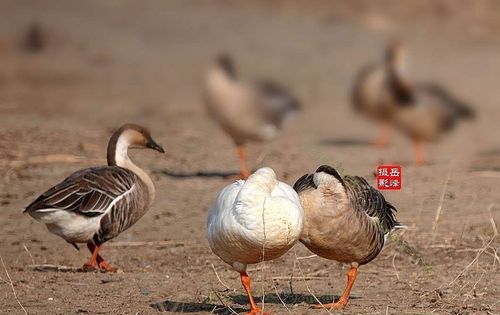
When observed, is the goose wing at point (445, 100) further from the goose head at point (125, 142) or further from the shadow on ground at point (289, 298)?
the shadow on ground at point (289, 298)

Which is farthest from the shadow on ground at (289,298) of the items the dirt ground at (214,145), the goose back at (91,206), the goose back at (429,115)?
the goose back at (429,115)

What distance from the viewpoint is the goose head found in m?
9.12

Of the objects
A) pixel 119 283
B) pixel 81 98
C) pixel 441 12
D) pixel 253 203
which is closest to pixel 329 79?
pixel 81 98

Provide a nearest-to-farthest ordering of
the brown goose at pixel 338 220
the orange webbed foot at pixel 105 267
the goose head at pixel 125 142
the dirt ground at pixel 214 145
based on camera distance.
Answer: the brown goose at pixel 338 220, the dirt ground at pixel 214 145, the orange webbed foot at pixel 105 267, the goose head at pixel 125 142

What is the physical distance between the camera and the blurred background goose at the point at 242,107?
12664mm

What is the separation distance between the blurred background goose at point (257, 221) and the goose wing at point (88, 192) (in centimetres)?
216

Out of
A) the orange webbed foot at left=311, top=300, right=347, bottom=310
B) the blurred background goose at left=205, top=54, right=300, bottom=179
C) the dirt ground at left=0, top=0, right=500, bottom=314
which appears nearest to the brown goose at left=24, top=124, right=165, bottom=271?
the dirt ground at left=0, top=0, right=500, bottom=314

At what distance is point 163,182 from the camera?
1148cm

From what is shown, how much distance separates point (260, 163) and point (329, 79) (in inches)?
267

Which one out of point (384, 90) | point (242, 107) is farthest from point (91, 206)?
point (384, 90)

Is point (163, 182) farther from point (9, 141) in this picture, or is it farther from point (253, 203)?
point (253, 203)

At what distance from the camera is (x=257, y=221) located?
585 cm

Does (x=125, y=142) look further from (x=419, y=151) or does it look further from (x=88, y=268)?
(x=419, y=151)

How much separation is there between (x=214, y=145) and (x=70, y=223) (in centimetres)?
633
